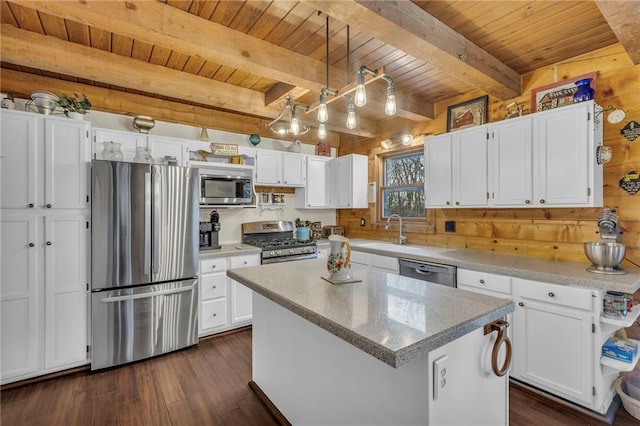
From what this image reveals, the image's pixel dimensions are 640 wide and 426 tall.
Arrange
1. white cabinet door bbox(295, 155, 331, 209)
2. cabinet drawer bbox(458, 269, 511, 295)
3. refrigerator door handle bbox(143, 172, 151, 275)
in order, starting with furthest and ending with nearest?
white cabinet door bbox(295, 155, 331, 209)
refrigerator door handle bbox(143, 172, 151, 275)
cabinet drawer bbox(458, 269, 511, 295)

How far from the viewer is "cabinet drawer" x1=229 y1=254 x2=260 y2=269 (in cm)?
332


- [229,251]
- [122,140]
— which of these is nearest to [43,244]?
[122,140]

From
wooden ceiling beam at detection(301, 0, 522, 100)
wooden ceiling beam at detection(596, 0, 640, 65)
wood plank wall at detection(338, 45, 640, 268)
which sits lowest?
wood plank wall at detection(338, 45, 640, 268)

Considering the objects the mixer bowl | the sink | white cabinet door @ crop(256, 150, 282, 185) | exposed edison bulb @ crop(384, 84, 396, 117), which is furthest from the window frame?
exposed edison bulb @ crop(384, 84, 396, 117)

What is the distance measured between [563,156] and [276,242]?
2970mm

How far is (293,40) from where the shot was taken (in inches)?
90.7

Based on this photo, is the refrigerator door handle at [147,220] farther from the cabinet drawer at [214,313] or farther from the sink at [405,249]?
the sink at [405,249]

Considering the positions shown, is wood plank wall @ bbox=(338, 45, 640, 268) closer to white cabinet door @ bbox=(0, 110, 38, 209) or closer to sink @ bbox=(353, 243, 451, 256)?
sink @ bbox=(353, 243, 451, 256)

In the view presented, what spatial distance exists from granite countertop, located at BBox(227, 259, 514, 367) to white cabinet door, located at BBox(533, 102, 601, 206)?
1.40 m

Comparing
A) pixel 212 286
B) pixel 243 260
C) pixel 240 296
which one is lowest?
pixel 240 296

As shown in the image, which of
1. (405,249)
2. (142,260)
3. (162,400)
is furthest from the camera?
(405,249)

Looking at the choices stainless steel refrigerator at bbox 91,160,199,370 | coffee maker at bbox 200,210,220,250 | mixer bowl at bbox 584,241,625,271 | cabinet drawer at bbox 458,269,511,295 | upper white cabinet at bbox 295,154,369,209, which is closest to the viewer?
mixer bowl at bbox 584,241,625,271

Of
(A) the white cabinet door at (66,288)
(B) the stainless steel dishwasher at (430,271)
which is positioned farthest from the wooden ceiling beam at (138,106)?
(B) the stainless steel dishwasher at (430,271)

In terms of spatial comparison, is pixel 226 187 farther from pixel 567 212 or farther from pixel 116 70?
pixel 567 212
